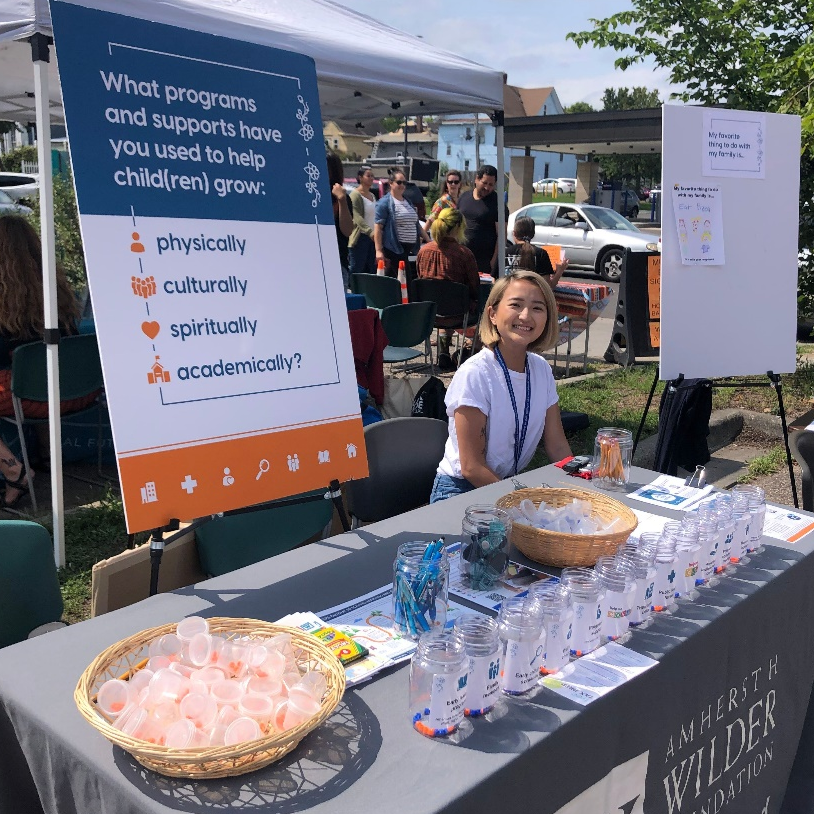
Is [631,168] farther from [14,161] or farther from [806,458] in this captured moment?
[806,458]

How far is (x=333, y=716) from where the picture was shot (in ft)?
4.27

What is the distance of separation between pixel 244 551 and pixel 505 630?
4.32 ft

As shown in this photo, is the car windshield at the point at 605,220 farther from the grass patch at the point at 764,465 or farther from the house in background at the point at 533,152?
the house in background at the point at 533,152

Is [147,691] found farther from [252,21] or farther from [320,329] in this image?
[252,21]

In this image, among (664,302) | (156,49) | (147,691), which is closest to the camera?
(147,691)

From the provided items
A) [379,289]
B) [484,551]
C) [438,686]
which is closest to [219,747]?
[438,686]

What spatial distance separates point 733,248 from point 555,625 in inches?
105

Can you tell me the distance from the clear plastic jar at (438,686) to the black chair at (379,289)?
Result: 17.8 feet

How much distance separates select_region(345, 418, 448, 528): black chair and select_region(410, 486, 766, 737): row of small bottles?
1119mm

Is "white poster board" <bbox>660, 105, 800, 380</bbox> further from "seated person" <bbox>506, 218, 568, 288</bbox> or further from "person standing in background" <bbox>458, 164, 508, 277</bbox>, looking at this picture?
"person standing in background" <bbox>458, 164, 508, 277</bbox>

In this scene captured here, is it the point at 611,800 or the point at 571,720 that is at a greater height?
the point at 571,720

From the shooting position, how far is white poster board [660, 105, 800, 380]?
10.8ft

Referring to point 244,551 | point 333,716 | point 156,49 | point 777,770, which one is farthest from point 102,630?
point 777,770

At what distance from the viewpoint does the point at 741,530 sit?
1919mm
